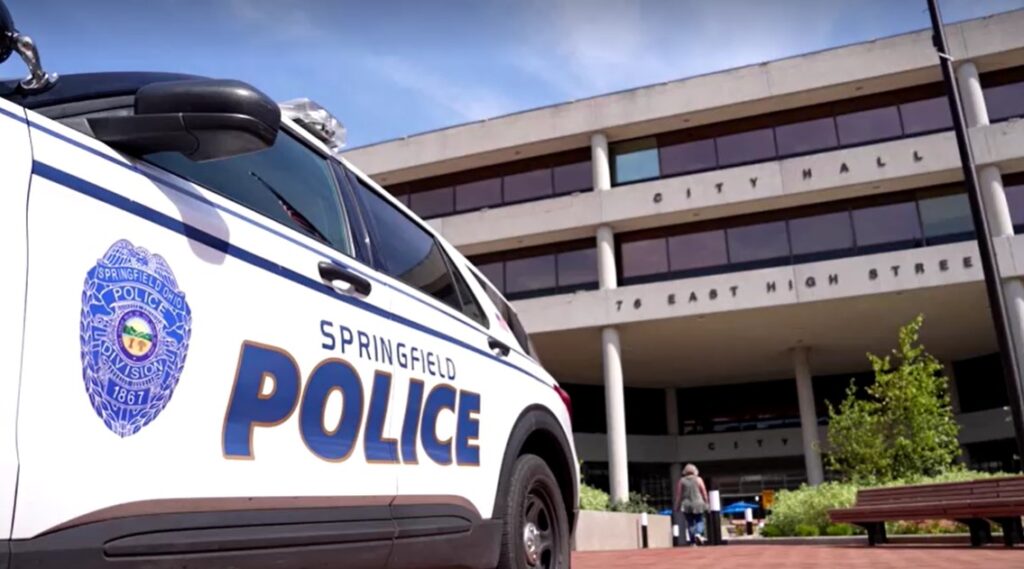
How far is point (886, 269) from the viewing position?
2294 centimetres

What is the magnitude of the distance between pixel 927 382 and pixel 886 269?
3830 millimetres

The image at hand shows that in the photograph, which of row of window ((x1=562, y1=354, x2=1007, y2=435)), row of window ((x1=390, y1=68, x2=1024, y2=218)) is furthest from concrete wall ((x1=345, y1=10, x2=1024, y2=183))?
row of window ((x1=562, y1=354, x2=1007, y2=435))

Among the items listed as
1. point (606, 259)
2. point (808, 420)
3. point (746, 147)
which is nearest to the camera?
point (606, 259)

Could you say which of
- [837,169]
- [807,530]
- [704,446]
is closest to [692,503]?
[807,530]

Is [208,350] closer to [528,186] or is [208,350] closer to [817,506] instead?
[817,506]

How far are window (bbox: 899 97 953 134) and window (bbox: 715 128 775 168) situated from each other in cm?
385

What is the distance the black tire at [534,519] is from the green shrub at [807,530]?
51.4ft

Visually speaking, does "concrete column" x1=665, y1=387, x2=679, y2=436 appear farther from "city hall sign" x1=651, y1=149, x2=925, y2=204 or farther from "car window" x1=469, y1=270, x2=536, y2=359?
"car window" x1=469, y1=270, x2=536, y2=359

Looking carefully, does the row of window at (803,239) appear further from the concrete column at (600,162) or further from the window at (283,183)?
the window at (283,183)

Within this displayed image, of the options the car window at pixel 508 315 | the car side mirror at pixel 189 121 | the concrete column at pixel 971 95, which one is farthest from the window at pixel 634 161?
the car side mirror at pixel 189 121

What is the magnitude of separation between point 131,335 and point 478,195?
91.1ft

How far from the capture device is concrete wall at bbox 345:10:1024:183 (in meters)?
24.4

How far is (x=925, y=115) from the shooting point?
82.0ft

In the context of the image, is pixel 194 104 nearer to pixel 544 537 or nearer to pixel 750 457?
pixel 544 537
